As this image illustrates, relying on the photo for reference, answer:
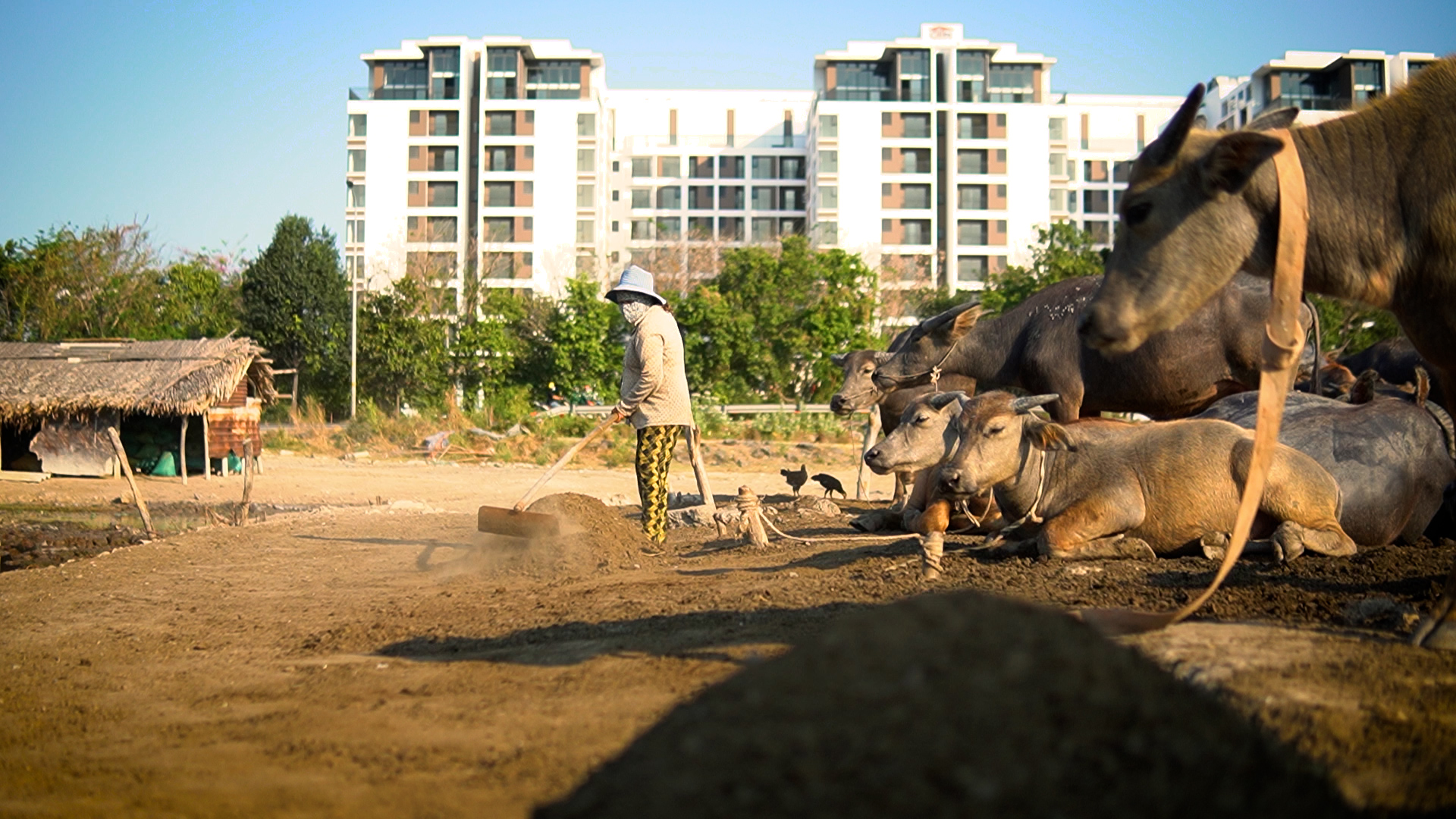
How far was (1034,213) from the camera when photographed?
2889 inches

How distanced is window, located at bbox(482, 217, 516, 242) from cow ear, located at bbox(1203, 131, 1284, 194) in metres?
68.1

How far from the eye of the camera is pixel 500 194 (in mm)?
71500

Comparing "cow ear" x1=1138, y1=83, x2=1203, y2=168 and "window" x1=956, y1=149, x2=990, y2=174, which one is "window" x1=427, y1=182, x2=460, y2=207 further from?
"cow ear" x1=1138, y1=83, x2=1203, y2=168

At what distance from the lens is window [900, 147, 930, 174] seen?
74.2 m

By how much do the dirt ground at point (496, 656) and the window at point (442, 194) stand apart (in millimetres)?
64420

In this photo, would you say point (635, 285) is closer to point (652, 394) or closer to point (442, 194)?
point (652, 394)

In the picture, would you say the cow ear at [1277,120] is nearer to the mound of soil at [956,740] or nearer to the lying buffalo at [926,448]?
the mound of soil at [956,740]

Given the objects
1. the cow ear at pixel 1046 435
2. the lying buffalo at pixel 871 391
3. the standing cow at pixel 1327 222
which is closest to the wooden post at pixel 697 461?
the lying buffalo at pixel 871 391

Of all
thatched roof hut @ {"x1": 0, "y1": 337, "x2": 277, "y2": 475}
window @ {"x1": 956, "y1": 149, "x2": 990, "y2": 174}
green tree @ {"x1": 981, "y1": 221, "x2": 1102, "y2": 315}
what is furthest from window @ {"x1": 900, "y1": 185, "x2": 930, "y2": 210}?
thatched roof hut @ {"x1": 0, "y1": 337, "x2": 277, "y2": 475}

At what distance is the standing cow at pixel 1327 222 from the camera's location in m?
3.89

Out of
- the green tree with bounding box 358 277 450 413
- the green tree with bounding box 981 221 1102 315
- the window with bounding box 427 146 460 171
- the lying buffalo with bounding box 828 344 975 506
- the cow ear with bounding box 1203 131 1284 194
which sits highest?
the window with bounding box 427 146 460 171

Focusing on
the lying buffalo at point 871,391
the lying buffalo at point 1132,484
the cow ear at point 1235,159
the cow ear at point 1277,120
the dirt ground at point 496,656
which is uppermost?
the cow ear at point 1277,120

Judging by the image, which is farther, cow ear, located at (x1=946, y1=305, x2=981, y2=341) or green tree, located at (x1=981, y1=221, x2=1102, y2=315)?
green tree, located at (x1=981, y1=221, x2=1102, y2=315)

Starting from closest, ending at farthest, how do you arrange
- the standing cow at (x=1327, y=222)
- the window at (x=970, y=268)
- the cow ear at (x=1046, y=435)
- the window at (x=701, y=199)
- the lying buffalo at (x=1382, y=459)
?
the standing cow at (x=1327, y=222) → the cow ear at (x=1046, y=435) → the lying buffalo at (x=1382, y=459) → the window at (x=970, y=268) → the window at (x=701, y=199)
